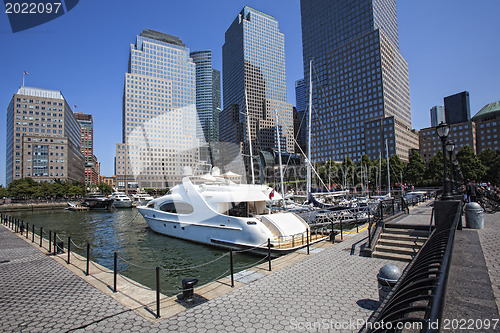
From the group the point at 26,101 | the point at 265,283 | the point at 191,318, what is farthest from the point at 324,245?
the point at 26,101

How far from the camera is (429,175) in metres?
68.6

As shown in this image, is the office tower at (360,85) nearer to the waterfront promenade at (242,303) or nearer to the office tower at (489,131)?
the office tower at (489,131)

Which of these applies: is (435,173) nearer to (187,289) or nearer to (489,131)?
(187,289)

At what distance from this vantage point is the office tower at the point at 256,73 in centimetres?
15912

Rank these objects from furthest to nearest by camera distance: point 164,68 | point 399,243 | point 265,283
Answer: point 164,68, point 399,243, point 265,283

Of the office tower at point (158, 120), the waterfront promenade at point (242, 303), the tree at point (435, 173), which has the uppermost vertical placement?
the office tower at point (158, 120)

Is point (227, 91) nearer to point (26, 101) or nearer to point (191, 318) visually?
point (26, 101)

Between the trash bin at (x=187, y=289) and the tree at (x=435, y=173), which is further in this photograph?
the tree at (x=435, y=173)

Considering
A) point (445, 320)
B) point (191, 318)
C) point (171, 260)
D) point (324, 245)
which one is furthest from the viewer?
point (171, 260)

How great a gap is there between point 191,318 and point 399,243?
29.8 feet

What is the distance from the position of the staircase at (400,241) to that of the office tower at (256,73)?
5581 inches

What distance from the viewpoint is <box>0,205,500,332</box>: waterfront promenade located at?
17.4 feet

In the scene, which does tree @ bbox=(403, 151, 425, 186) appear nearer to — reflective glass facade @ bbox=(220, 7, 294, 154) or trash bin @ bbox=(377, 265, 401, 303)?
trash bin @ bbox=(377, 265, 401, 303)

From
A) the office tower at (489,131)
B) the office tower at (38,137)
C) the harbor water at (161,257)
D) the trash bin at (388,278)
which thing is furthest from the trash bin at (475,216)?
the office tower at (489,131)
